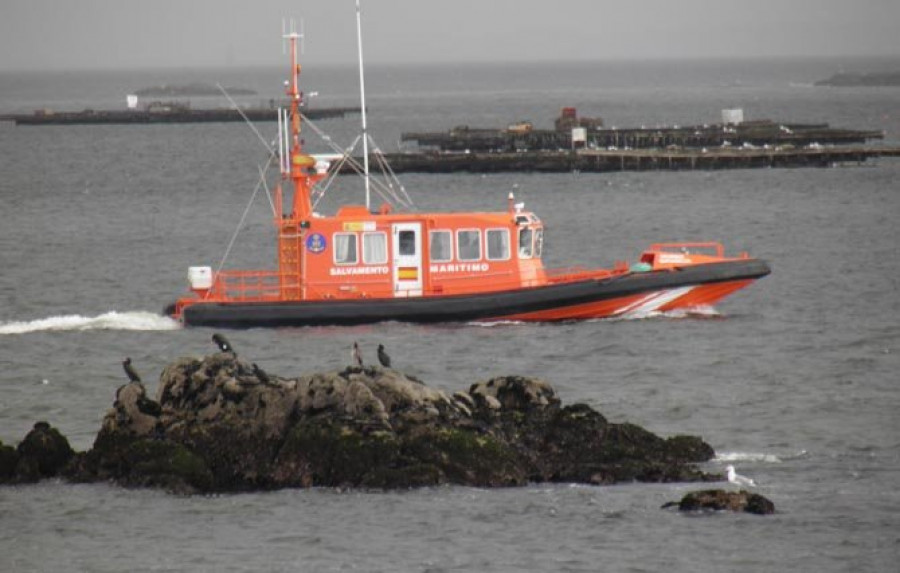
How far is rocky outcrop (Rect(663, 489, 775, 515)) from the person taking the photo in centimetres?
2445

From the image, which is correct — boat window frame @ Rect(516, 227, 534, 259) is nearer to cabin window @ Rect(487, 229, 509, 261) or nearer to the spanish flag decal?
cabin window @ Rect(487, 229, 509, 261)

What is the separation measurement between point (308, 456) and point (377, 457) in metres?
0.88

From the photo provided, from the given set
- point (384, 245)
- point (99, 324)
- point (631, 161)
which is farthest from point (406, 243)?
point (631, 161)

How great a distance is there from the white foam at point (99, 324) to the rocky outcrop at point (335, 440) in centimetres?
1297

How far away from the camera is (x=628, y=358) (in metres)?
35.7

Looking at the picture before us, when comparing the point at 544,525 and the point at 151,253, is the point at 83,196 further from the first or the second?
the point at 544,525

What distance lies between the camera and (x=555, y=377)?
3394 cm

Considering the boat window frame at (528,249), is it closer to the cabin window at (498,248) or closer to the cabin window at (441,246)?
the cabin window at (498,248)

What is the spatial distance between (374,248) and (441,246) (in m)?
1.23

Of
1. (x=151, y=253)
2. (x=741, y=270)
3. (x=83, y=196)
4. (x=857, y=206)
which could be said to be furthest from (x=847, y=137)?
(x=741, y=270)

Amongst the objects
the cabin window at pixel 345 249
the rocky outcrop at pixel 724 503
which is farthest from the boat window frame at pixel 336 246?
the rocky outcrop at pixel 724 503

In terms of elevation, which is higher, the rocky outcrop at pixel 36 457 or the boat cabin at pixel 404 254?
the boat cabin at pixel 404 254

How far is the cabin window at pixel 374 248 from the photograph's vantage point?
122ft

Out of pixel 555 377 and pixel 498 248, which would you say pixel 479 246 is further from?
pixel 555 377
